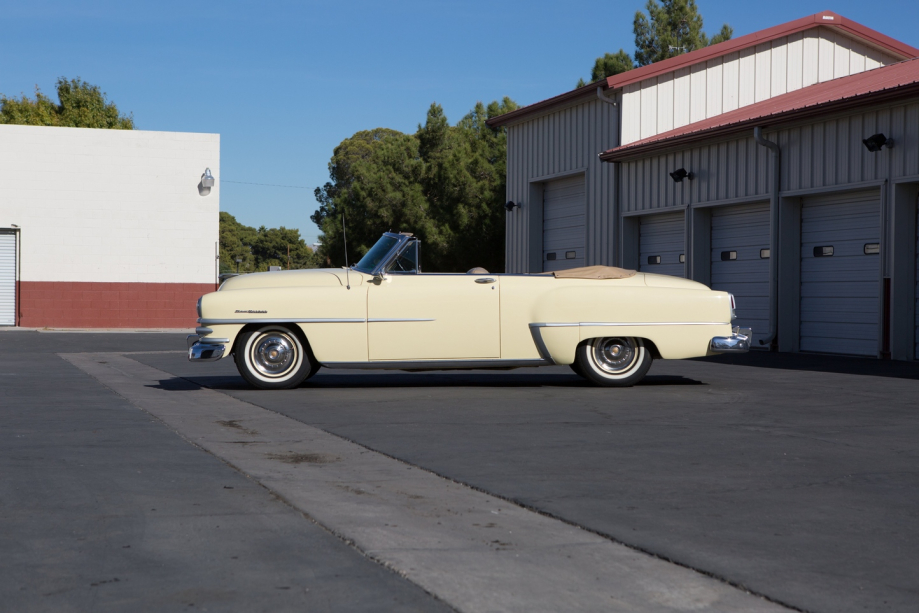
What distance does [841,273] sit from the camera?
16.7m

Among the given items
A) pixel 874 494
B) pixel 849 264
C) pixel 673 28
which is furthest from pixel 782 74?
pixel 673 28

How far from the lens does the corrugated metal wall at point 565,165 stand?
73.8ft

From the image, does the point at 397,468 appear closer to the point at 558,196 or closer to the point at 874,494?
the point at 874,494

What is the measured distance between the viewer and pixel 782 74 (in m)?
23.5

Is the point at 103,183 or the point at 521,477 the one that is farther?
the point at 103,183

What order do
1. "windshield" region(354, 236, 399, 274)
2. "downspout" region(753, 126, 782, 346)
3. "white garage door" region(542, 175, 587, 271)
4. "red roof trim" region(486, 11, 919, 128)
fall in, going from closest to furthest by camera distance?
"windshield" region(354, 236, 399, 274), "downspout" region(753, 126, 782, 346), "red roof trim" region(486, 11, 919, 128), "white garage door" region(542, 175, 587, 271)

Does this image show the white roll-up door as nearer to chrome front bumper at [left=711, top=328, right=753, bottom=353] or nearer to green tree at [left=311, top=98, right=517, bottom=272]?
green tree at [left=311, top=98, right=517, bottom=272]

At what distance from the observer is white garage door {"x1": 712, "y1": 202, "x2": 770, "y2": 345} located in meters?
18.3

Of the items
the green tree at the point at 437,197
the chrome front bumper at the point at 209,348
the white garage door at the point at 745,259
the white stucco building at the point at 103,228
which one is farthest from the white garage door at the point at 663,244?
the green tree at the point at 437,197

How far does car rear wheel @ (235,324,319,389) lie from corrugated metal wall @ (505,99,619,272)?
492 inches

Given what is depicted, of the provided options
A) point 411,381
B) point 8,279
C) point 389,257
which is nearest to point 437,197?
point 8,279

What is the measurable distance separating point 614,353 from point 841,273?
7328mm

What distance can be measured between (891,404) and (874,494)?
445cm

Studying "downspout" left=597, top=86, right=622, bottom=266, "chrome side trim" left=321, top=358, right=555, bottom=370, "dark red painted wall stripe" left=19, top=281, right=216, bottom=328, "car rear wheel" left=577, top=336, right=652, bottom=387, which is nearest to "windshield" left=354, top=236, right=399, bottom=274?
"chrome side trim" left=321, top=358, right=555, bottom=370
